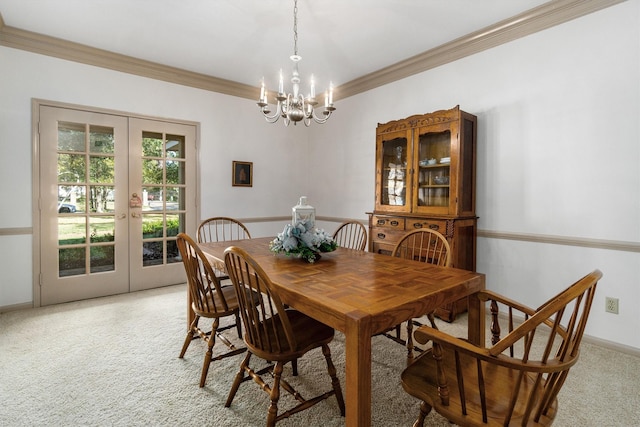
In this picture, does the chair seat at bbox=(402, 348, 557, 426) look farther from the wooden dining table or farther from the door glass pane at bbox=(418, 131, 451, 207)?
the door glass pane at bbox=(418, 131, 451, 207)

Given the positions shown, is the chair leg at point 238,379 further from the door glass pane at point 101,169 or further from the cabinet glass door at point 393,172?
the door glass pane at point 101,169

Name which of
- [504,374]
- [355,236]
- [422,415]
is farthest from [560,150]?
[422,415]

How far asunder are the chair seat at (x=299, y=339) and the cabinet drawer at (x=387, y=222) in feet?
5.74

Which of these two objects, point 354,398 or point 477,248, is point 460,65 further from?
point 354,398

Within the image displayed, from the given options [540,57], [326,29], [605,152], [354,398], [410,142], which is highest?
[326,29]

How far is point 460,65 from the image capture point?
10.8ft

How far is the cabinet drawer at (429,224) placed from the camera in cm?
291

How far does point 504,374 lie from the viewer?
1.32 m

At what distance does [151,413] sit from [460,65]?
12.4 ft

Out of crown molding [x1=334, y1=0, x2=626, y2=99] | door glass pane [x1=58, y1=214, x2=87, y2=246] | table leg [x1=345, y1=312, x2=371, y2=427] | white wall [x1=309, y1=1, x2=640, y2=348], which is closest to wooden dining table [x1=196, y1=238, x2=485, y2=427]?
table leg [x1=345, y1=312, x2=371, y2=427]

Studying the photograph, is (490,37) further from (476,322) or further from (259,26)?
(476,322)

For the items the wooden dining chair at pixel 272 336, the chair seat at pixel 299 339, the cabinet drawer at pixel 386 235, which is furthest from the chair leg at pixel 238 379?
the cabinet drawer at pixel 386 235

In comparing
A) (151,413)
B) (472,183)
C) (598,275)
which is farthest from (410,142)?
(151,413)

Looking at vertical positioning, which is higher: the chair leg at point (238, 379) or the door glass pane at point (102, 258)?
the door glass pane at point (102, 258)
